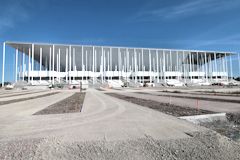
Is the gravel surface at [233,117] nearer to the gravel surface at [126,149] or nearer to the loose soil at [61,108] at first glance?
the gravel surface at [126,149]

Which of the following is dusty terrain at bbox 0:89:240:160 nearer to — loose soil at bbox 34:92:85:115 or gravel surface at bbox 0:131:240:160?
gravel surface at bbox 0:131:240:160

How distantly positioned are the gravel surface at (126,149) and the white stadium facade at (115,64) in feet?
229

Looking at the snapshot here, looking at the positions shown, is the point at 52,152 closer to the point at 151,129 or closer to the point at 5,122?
the point at 151,129

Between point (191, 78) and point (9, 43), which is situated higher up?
point (9, 43)

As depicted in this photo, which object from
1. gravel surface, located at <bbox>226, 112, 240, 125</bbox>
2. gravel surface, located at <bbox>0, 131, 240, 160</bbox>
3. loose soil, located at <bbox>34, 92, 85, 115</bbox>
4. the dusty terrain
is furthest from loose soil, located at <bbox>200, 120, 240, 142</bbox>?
loose soil, located at <bbox>34, 92, 85, 115</bbox>

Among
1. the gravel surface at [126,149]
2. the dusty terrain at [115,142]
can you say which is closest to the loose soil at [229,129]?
the dusty terrain at [115,142]

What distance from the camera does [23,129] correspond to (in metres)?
7.22

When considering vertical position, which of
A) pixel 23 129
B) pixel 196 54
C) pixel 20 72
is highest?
pixel 196 54

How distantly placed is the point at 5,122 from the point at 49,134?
3598 millimetres

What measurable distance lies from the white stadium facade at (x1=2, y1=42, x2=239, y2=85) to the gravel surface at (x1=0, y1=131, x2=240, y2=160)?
229 feet

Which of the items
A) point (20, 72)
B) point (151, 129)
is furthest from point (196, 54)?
point (151, 129)

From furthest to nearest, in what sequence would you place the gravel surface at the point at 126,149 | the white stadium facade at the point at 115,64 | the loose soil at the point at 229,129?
the white stadium facade at the point at 115,64 → the loose soil at the point at 229,129 → the gravel surface at the point at 126,149

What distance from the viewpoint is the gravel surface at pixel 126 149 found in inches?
175

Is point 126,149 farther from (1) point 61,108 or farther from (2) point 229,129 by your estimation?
(1) point 61,108
